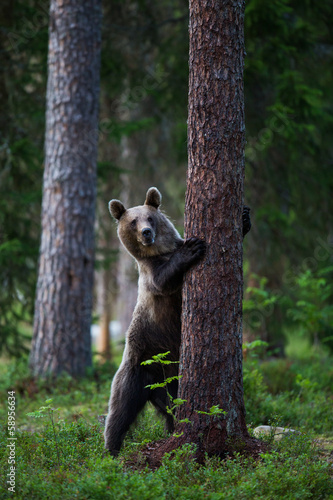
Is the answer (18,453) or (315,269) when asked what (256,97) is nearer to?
(315,269)

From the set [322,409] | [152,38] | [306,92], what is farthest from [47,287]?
[152,38]

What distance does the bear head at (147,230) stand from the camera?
558 cm

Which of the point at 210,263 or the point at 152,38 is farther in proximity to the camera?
the point at 152,38

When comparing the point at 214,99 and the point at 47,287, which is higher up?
the point at 214,99

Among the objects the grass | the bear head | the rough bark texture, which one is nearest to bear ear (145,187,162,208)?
the bear head

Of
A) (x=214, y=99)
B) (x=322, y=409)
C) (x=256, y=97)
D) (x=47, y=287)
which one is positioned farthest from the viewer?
(x=256, y=97)

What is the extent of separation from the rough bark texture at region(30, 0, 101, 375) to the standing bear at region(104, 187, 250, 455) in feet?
10.1

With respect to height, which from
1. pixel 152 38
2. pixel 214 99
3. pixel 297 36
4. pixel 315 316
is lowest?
pixel 315 316

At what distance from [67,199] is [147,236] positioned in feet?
11.6

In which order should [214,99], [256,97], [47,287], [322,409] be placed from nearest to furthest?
[214,99], [322,409], [47,287], [256,97]

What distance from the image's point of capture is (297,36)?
9.37 metres

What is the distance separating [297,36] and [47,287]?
245 inches

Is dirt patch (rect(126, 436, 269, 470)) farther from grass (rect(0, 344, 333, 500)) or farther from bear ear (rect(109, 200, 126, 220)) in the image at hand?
bear ear (rect(109, 200, 126, 220))

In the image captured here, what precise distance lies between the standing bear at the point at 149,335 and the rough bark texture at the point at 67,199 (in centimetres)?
309
